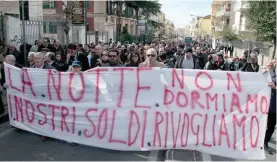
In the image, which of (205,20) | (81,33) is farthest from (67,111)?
(205,20)

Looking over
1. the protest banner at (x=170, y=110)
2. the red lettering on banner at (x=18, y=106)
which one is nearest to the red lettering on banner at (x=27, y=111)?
the red lettering on banner at (x=18, y=106)

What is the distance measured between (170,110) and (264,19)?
957 inches

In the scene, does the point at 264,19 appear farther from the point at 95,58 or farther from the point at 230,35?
the point at 95,58

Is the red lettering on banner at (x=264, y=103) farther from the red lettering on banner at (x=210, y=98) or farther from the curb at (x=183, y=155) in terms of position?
the curb at (x=183, y=155)

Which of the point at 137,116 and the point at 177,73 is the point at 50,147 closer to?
the point at 137,116

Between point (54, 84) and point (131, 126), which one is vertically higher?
point (54, 84)

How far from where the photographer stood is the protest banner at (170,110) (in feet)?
16.4

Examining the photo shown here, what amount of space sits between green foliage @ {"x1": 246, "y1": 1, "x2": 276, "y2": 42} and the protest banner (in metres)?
23.1

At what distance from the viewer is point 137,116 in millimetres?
5129

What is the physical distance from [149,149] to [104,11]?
40844 mm

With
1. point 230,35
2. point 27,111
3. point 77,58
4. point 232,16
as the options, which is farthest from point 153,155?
point 232,16

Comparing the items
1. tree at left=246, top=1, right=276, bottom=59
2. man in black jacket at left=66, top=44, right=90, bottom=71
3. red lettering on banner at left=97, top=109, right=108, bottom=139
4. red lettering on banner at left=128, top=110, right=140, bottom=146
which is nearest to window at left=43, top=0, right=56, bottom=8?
tree at left=246, top=1, right=276, bottom=59

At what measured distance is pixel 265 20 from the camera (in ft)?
88.1

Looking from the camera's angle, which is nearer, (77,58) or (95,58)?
(77,58)
